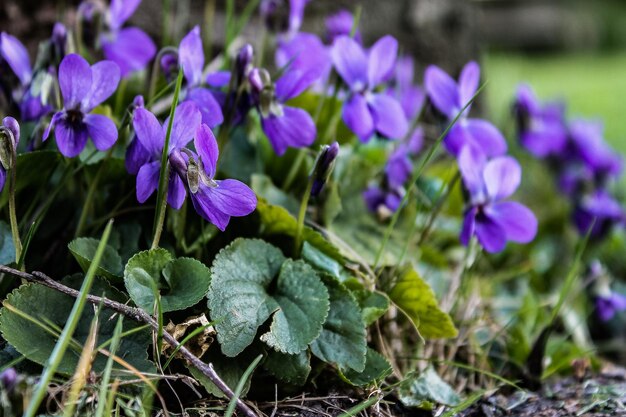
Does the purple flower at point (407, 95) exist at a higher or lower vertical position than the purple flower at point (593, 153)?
higher

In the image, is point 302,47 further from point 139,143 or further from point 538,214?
point 538,214

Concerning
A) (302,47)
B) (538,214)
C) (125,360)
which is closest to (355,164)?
(302,47)

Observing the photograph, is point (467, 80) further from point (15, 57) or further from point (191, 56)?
point (15, 57)

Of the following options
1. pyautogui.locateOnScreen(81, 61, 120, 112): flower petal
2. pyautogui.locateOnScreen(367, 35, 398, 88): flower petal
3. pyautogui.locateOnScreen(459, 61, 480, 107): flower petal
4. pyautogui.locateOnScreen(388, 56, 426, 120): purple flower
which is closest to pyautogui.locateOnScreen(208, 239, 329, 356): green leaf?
pyautogui.locateOnScreen(81, 61, 120, 112): flower petal

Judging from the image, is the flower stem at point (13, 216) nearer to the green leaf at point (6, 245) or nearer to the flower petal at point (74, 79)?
the green leaf at point (6, 245)


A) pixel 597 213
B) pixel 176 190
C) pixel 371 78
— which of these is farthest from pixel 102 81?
pixel 597 213

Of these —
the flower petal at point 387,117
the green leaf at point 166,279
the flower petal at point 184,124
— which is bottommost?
the green leaf at point 166,279

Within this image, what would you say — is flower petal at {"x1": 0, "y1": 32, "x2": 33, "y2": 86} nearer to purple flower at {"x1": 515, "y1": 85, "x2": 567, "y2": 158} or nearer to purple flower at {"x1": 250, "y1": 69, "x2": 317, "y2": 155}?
purple flower at {"x1": 250, "y1": 69, "x2": 317, "y2": 155}

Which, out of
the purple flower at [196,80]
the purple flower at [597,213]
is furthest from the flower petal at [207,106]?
the purple flower at [597,213]
